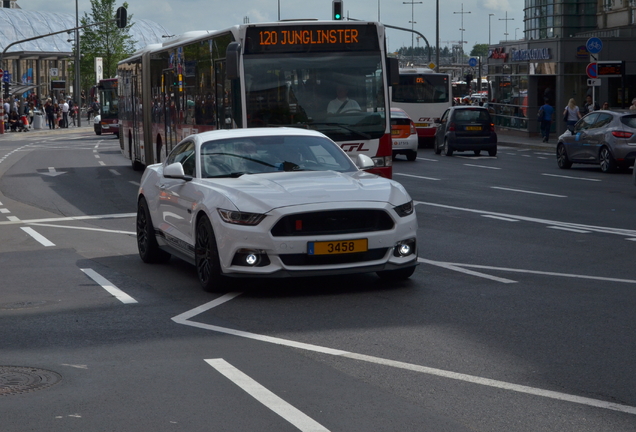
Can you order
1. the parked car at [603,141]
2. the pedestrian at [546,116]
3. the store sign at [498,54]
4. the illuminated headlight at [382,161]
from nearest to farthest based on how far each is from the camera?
the illuminated headlight at [382,161]
the parked car at [603,141]
the pedestrian at [546,116]
the store sign at [498,54]

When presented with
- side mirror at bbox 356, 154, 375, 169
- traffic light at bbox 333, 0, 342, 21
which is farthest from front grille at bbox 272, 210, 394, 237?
traffic light at bbox 333, 0, 342, 21

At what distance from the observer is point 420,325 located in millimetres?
8016

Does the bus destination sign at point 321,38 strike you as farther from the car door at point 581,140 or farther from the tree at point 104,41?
the tree at point 104,41

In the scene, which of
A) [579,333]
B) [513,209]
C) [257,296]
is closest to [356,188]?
[257,296]

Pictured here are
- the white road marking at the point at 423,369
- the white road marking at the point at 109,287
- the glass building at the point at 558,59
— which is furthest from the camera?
the glass building at the point at 558,59

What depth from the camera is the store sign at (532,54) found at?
1833 inches

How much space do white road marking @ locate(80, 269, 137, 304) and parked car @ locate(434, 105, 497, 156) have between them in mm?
24188

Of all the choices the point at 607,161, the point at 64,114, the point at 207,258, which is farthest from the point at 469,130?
the point at 64,114

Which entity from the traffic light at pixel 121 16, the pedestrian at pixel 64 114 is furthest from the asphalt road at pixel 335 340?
the pedestrian at pixel 64 114

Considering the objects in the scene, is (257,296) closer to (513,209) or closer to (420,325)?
(420,325)

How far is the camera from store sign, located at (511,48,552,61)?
1833 inches

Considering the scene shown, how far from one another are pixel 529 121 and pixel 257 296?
39.6 meters

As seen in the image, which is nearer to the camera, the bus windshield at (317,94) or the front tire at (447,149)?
the bus windshield at (317,94)

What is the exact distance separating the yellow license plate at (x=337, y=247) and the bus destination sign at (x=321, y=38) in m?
7.39
